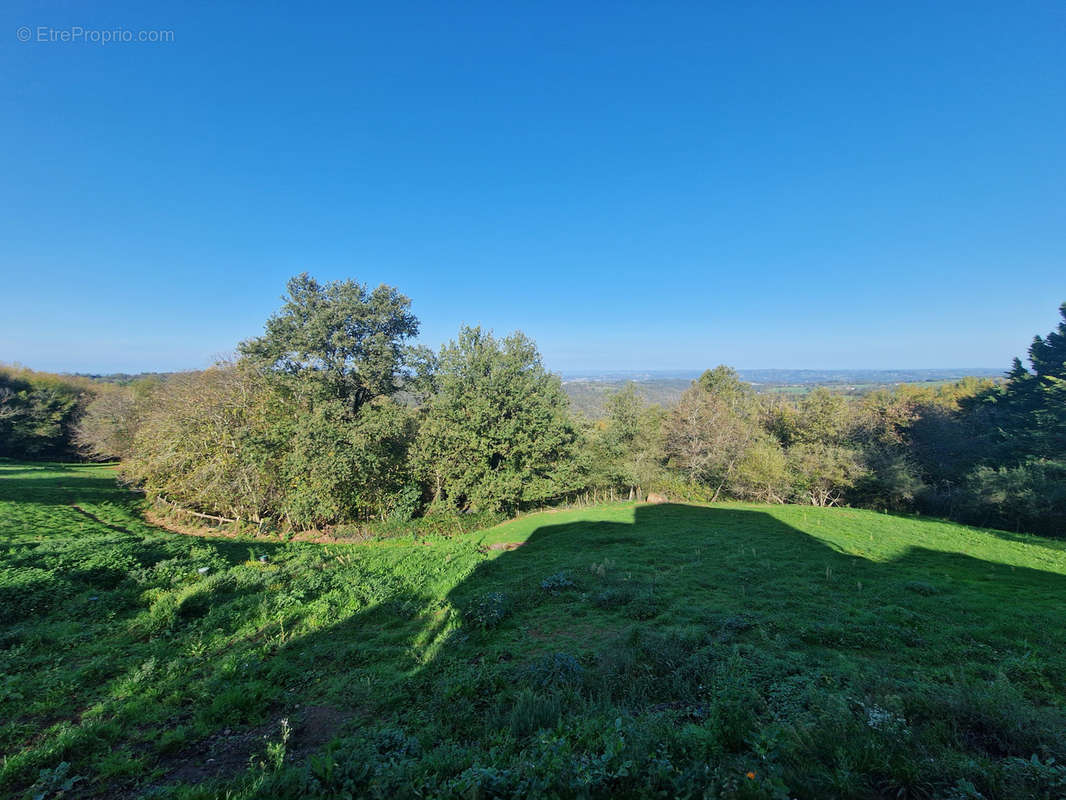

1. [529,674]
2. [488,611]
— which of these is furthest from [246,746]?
[488,611]

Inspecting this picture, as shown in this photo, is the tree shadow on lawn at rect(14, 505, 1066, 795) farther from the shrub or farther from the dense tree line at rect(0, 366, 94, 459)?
the dense tree line at rect(0, 366, 94, 459)

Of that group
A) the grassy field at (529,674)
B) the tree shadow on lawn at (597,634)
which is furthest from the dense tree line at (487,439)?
the tree shadow on lawn at (597,634)

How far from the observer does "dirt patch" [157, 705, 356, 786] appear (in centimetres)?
436

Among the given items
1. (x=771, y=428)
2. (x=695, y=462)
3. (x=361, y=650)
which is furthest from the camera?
(x=771, y=428)

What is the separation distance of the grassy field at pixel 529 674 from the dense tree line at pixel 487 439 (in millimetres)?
7727

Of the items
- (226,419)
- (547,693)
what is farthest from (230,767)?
(226,419)

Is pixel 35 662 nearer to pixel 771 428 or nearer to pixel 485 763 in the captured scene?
pixel 485 763

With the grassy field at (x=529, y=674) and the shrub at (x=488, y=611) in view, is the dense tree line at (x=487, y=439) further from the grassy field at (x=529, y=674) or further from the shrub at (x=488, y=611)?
the shrub at (x=488, y=611)

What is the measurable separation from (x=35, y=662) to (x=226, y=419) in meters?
16.2

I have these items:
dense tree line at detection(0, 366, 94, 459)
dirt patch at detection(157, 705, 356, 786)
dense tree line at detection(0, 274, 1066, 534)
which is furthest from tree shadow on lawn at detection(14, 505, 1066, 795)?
dense tree line at detection(0, 366, 94, 459)

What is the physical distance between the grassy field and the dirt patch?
0.09 feet

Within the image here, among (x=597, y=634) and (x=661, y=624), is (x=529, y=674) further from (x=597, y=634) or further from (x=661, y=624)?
(x=661, y=624)

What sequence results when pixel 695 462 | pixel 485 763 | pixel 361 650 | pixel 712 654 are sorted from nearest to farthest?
1. pixel 485 763
2. pixel 712 654
3. pixel 361 650
4. pixel 695 462

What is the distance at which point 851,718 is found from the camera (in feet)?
13.2
